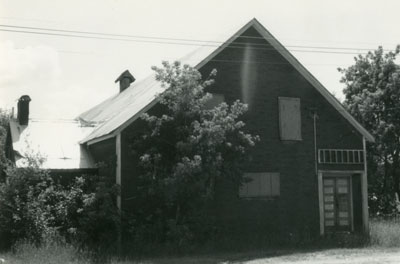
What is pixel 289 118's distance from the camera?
21.9 metres

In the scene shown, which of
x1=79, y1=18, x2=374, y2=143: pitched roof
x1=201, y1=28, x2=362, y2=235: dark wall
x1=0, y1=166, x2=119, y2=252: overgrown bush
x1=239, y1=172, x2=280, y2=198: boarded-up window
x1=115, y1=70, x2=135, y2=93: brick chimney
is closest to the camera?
x1=0, y1=166, x2=119, y2=252: overgrown bush

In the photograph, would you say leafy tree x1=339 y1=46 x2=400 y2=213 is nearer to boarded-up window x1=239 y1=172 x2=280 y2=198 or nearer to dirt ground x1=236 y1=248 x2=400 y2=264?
boarded-up window x1=239 y1=172 x2=280 y2=198

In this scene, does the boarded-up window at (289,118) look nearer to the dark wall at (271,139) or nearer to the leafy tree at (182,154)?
the dark wall at (271,139)

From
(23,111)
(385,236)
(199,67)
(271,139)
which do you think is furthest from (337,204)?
(23,111)

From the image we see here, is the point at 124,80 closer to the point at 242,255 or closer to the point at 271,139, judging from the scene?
the point at 271,139

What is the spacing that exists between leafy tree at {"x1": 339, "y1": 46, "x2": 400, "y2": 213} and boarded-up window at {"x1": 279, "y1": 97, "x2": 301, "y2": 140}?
10221 mm

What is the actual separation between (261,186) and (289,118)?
3155 millimetres

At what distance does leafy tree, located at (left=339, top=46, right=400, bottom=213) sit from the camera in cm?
3031

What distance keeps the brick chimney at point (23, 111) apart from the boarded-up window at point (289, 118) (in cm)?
1251

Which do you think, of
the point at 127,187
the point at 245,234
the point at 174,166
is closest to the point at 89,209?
the point at 127,187

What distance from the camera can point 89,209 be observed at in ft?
56.3

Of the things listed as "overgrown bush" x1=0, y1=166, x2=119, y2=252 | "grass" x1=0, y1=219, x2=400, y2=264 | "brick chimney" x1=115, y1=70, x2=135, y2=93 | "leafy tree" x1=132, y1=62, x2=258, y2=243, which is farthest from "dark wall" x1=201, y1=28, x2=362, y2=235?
"brick chimney" x1=115, y1=70, x2=135, y2=93

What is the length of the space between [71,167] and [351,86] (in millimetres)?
19896

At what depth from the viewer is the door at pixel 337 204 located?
22.8m
